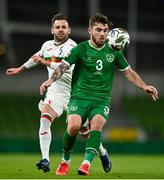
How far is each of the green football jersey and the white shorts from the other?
3.06 ft

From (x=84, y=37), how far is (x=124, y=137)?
4.49 meters

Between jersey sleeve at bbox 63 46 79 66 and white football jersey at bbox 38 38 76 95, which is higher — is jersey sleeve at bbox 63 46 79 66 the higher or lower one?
the higher one

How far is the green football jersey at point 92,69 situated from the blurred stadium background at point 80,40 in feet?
59.2

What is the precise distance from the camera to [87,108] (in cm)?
1148

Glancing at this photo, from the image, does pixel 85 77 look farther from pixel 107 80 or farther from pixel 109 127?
pixel 109 127

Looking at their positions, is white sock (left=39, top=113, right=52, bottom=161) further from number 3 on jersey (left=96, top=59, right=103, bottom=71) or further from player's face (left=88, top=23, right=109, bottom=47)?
player's face (left=88, top=23, right=109, bottom=47)

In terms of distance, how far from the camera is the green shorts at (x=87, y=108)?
1141cm

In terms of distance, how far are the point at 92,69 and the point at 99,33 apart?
523 millimetres

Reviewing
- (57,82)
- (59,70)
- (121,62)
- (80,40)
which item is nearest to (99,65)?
(121,62)

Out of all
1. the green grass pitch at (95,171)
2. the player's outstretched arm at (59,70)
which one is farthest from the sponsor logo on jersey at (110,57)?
the green grass pitch at (95,171)

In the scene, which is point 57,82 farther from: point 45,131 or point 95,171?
point 95,171


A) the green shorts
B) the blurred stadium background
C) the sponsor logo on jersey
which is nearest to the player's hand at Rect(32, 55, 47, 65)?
the green shorts

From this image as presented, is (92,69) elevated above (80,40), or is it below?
above

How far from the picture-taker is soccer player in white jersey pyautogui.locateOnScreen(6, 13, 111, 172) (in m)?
12.3
